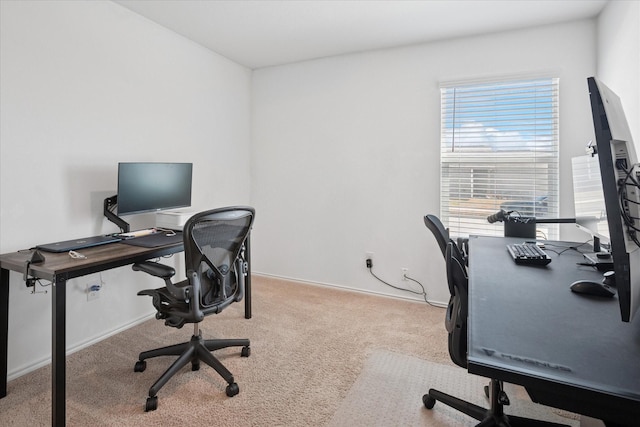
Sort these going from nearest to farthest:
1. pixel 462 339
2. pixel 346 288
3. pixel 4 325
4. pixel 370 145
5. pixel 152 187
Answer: pixel 462 339 → pixel 4 325 → pixel 152 187 → pixel 370 145 → pixel 346 288

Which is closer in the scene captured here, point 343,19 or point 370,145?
point 343,19

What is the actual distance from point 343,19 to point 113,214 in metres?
2.41

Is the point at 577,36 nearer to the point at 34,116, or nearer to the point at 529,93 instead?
the point at 529,93

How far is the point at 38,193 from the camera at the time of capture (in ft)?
7.22

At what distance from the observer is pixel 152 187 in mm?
2629

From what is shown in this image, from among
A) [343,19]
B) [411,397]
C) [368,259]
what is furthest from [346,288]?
[343,19]

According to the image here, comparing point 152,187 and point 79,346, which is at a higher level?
point 152,187

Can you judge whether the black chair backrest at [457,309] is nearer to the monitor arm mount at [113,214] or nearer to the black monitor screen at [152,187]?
the black monitor screen at [152,187]

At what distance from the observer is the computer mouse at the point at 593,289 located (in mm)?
1149

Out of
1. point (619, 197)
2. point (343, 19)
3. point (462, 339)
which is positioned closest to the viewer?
point (619, 197)

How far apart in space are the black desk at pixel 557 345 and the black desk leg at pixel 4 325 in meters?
2.39

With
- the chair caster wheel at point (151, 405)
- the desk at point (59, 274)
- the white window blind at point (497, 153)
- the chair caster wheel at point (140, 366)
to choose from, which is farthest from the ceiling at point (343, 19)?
the chair caster wheel at point (151, 405)

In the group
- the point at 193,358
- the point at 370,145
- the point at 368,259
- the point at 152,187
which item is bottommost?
the point at 193,358

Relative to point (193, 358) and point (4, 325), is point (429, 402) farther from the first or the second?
point (4, 325)
